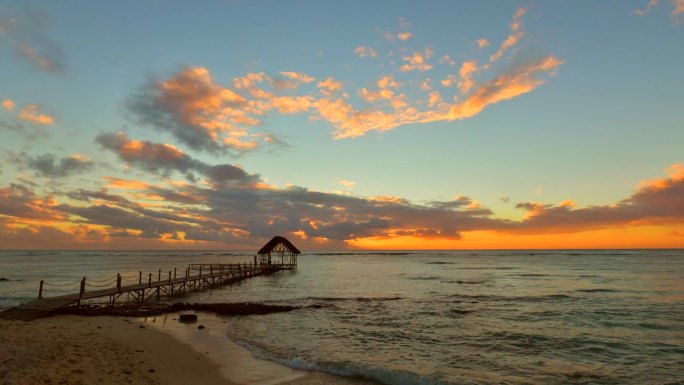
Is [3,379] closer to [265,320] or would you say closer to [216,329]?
[216,329]

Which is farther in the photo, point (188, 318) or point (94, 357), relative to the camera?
point (188, 318)

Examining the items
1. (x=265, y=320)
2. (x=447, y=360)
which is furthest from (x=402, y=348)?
(x=265, y=320)

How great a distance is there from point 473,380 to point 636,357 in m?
8.85

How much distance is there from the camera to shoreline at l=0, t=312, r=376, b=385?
36.2 feet

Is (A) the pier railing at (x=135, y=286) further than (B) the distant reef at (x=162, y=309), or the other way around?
(A) the pier railing at (x=135, y=286)

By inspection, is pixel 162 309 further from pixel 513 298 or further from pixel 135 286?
pixel 513 298

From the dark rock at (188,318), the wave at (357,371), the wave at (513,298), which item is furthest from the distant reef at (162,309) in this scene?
the wave at (513,298)

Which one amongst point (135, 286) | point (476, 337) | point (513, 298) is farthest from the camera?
point (513, 298)

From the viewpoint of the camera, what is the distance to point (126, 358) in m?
13.4

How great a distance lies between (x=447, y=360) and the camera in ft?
52.3

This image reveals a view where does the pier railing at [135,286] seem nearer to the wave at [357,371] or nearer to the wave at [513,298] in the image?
the wave at [357,371]

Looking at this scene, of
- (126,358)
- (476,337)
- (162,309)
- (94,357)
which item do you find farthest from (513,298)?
(94,357)

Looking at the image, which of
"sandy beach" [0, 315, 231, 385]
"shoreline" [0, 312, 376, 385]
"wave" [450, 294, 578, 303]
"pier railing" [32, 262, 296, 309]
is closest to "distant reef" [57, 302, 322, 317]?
"pier railing" [32, 262, 296, 309]

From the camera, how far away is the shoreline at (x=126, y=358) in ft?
36.2
